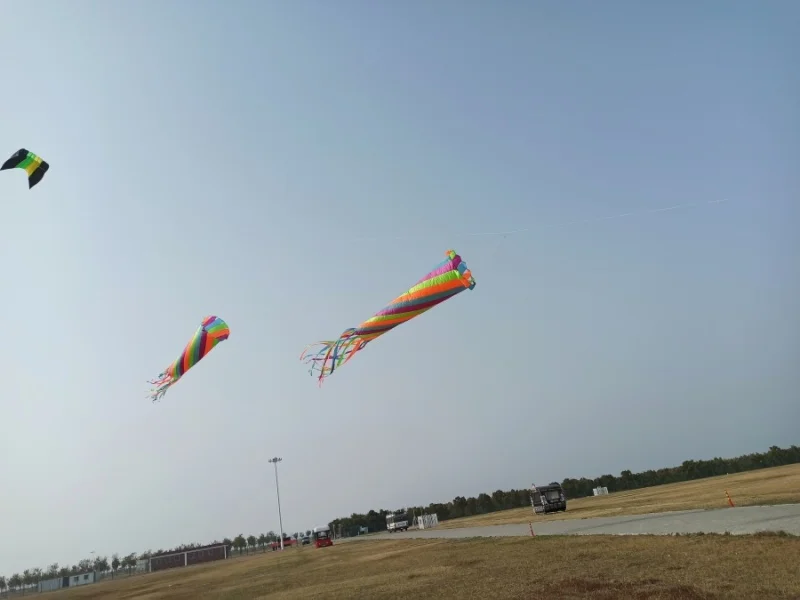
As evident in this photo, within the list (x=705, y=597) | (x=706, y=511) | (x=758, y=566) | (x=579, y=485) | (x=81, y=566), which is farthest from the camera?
(x=81, y=566)

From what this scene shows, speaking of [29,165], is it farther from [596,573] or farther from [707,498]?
[707,498]

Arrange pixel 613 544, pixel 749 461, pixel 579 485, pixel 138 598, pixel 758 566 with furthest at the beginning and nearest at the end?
pixel 579 485
pixel 749 461
pixel 138 598
pixel 613 544
pixel 758 566

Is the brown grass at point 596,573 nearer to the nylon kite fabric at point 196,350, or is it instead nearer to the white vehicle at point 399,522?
the nylon kite fabric at point 196,350

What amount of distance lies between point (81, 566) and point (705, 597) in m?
221

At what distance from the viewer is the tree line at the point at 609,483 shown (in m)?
98.6

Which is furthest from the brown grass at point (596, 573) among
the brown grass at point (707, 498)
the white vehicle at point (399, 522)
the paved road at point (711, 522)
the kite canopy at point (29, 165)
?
the white vehicle at point (399, 522)

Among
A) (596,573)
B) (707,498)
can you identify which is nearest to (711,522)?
(596,573)

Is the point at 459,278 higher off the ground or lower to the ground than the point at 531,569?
higher

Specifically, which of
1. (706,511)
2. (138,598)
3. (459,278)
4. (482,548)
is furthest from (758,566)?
(138,598)

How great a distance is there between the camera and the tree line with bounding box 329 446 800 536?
3883 inches

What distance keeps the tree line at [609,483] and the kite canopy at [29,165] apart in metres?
99.4

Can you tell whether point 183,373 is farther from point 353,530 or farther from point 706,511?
point 353,530

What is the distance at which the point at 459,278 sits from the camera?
61.8 ft

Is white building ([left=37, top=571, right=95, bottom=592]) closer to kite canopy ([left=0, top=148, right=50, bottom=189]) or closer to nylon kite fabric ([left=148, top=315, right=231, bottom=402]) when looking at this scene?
nylon kite fabric ([left=148, top=315, right=231, bottom=402])
